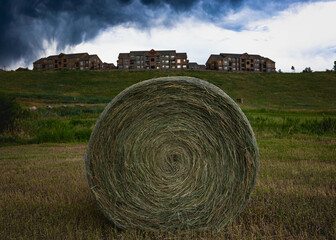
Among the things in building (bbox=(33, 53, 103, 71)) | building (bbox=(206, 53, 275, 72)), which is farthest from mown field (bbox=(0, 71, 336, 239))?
building (bbox=(33, 53, 103, 71))

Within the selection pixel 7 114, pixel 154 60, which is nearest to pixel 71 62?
pixel 154 60

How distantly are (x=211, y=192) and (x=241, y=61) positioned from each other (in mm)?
97910

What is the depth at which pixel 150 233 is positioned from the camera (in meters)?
3.36

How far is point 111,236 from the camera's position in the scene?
3.14m

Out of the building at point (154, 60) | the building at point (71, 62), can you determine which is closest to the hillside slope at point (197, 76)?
the building at point (154, 60)

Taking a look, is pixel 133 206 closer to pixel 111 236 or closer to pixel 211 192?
pixel 111 236

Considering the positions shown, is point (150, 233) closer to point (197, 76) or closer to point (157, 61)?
point (197, 76)

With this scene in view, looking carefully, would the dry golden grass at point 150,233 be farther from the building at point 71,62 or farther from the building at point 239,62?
the building at point 71,62

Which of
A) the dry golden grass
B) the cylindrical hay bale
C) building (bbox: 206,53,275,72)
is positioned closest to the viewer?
the dry golden grass

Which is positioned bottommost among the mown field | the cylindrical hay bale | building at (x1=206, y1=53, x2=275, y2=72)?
the mown field

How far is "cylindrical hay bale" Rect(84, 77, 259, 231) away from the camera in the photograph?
339 centimetres

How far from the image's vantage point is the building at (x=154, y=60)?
90188mm

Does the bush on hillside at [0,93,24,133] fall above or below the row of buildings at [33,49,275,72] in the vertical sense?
below

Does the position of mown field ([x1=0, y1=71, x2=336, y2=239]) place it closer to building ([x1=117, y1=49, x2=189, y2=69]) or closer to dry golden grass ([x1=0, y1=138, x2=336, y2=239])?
dry golden grass ([x1=0, y1=138, x2=336, y2=239])
